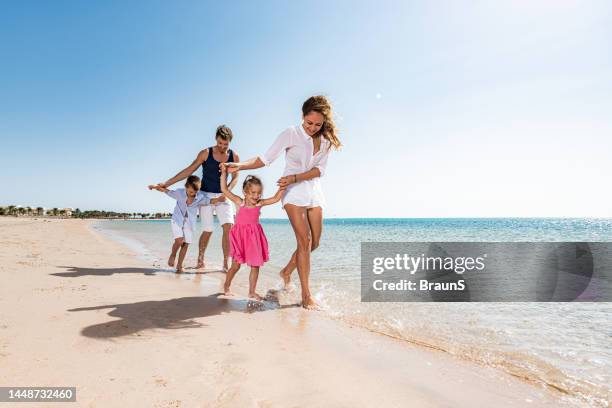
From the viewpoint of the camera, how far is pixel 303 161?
434 centimetres

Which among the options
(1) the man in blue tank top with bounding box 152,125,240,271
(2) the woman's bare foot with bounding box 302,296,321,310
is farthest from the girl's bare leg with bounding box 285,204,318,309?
(1) the man in blue tank top with bounding box 152,125,240,271

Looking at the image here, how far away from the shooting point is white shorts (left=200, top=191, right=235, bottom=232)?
661cm

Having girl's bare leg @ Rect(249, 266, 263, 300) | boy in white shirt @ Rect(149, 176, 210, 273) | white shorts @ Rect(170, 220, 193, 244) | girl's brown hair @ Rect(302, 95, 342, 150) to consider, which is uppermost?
girl's brown hair @ Rect(302, 95, 342, 150)

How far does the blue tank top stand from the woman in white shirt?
2.27 metres

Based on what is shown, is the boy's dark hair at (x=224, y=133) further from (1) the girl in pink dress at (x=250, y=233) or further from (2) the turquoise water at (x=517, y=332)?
(2) the turquoise water at (x=517, y=332)

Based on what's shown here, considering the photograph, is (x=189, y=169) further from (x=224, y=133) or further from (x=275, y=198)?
(x=275, y=198)

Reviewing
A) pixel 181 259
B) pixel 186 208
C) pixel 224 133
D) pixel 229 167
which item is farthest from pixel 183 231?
pixel 229 167

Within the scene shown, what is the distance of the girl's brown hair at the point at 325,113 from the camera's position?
420 cm

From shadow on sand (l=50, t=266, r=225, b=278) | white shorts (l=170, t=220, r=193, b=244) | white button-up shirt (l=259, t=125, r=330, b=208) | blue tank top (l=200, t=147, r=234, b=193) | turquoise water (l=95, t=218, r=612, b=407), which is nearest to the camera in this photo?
turquoise water (l=95, t=218, r=612, b=407)

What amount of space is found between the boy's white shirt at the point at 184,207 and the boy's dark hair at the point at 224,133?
1213mm

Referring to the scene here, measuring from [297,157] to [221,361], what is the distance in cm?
264

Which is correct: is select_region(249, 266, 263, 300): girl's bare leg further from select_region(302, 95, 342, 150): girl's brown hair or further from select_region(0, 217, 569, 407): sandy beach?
select_region(302, 95, 342, 150): girl's brown hair

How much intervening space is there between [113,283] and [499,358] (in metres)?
4.68

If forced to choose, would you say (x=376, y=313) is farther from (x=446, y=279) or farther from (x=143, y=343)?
(x=446, y=279)
